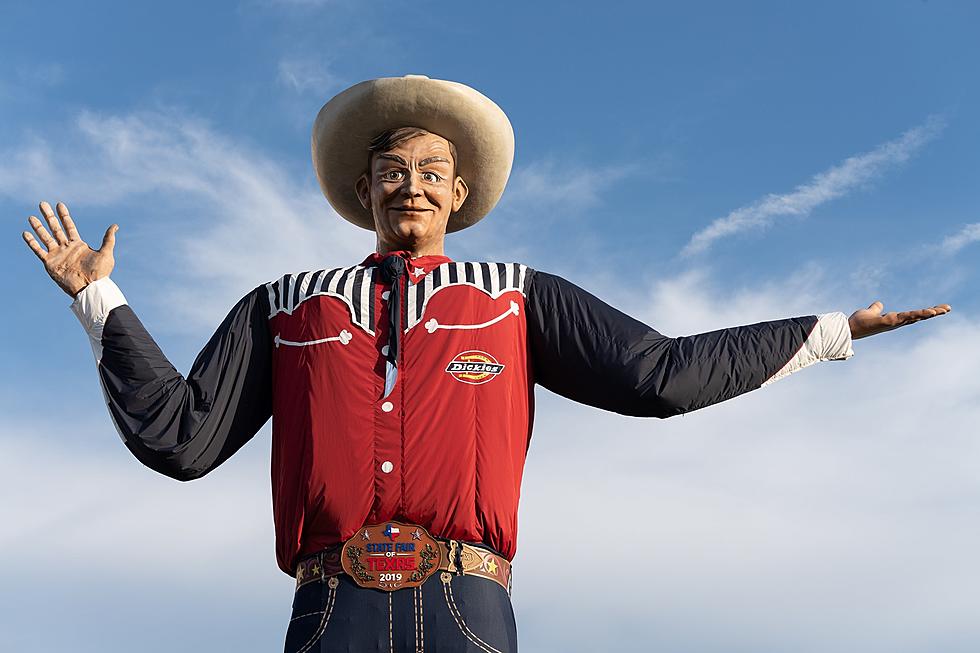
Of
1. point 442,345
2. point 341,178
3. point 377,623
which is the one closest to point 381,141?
point 341,178

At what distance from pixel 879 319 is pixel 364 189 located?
111 inches

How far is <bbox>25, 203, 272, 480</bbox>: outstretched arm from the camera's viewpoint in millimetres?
6355

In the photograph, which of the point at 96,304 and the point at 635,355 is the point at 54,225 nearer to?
the point at 96,304

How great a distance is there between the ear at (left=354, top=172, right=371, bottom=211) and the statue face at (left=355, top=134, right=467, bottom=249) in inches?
10.5

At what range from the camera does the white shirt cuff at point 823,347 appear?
21.7 feet

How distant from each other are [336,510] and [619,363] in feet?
5.17

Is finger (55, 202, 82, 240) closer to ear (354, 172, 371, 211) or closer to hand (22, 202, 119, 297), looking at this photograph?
hand (22, 202, 119, 297)

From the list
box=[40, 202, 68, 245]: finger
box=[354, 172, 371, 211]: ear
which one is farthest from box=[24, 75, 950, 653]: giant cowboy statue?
box=[354, 172, 371, 211]: ear

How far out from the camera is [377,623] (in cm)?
591

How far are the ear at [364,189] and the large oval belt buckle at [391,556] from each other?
2102 mm

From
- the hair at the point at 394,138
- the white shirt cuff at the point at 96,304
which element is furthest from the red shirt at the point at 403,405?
the white shirt cuff at the point at 96,304

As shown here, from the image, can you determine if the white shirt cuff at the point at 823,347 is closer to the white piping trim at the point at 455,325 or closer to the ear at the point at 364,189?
the white piping trim at the point at 455,325

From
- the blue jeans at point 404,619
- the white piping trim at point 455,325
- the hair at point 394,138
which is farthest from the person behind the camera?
the hair at point 394,138

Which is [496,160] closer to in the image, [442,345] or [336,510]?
[442,345]
